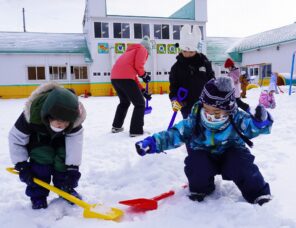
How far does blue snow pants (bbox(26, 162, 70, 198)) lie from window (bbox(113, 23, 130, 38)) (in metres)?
16.1

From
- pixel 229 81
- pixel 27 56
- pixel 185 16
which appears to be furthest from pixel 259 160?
pixel 185 16

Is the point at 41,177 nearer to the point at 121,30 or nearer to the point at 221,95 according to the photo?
the point at 221,95

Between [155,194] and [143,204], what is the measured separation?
10.8 inches

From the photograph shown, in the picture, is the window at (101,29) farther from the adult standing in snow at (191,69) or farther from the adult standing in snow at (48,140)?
the adult standing in snow at (48,140)

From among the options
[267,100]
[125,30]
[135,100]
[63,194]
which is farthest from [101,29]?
[63,194]

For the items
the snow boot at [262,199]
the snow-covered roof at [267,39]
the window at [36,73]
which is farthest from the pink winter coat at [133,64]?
the window at [36,73]

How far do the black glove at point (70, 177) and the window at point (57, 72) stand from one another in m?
16.1

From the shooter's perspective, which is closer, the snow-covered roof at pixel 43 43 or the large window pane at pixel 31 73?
the snow-covered roof at pixel 43 43

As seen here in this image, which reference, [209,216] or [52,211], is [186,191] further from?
[52,211]

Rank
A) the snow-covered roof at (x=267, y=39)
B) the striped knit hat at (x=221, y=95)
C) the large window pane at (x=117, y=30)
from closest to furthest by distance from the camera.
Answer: the striped knit hat at (x=221, y=95)
the snow-covered roof at (x=267, y=39)
the large window pane at (x=117, y=30)

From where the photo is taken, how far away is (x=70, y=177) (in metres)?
1.97

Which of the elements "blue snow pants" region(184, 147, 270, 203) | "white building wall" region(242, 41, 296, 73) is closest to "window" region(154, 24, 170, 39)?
"white building wall" region(242, 41, 296, 73)

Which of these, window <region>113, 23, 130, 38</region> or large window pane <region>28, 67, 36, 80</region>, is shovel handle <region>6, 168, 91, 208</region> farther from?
large window pane <region>28, 67, 36, 80</region>

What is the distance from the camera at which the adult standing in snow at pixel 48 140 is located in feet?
5.42
